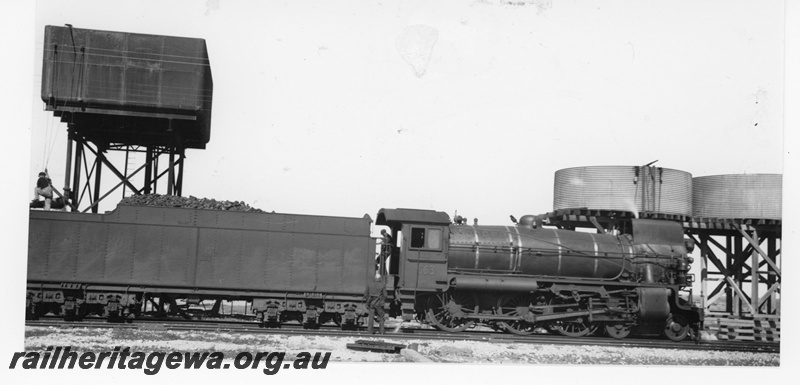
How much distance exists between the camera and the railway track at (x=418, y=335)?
491 inches

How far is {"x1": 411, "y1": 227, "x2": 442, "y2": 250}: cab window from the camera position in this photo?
1402 cm

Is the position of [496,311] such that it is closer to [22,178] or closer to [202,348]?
[202,348]

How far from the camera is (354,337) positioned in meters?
12.8

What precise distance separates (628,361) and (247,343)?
6.72 meters

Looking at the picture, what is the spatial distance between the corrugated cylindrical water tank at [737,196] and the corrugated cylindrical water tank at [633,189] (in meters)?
0.73

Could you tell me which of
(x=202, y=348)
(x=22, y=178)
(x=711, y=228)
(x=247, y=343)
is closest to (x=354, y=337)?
(x=247, y=343)

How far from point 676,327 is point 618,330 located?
46.8 inches

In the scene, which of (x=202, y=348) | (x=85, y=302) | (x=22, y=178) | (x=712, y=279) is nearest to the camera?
(x=22, y=178)

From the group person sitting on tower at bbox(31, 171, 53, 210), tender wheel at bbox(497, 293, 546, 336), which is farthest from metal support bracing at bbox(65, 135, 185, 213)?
tender wheel at bbox(497, 293, 546, 336)

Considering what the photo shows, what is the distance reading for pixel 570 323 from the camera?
1477cm

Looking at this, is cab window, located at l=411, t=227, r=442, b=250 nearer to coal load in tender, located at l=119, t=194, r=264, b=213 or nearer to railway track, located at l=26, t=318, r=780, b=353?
railway track, located at l=26, t=318, r=780, b=353

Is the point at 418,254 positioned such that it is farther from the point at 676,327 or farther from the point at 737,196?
the point at 737,196

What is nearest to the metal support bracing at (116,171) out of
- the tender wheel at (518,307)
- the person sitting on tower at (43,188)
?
the person sitting on tower at (43,188)

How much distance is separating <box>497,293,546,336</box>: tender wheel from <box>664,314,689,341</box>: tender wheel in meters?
2.73
